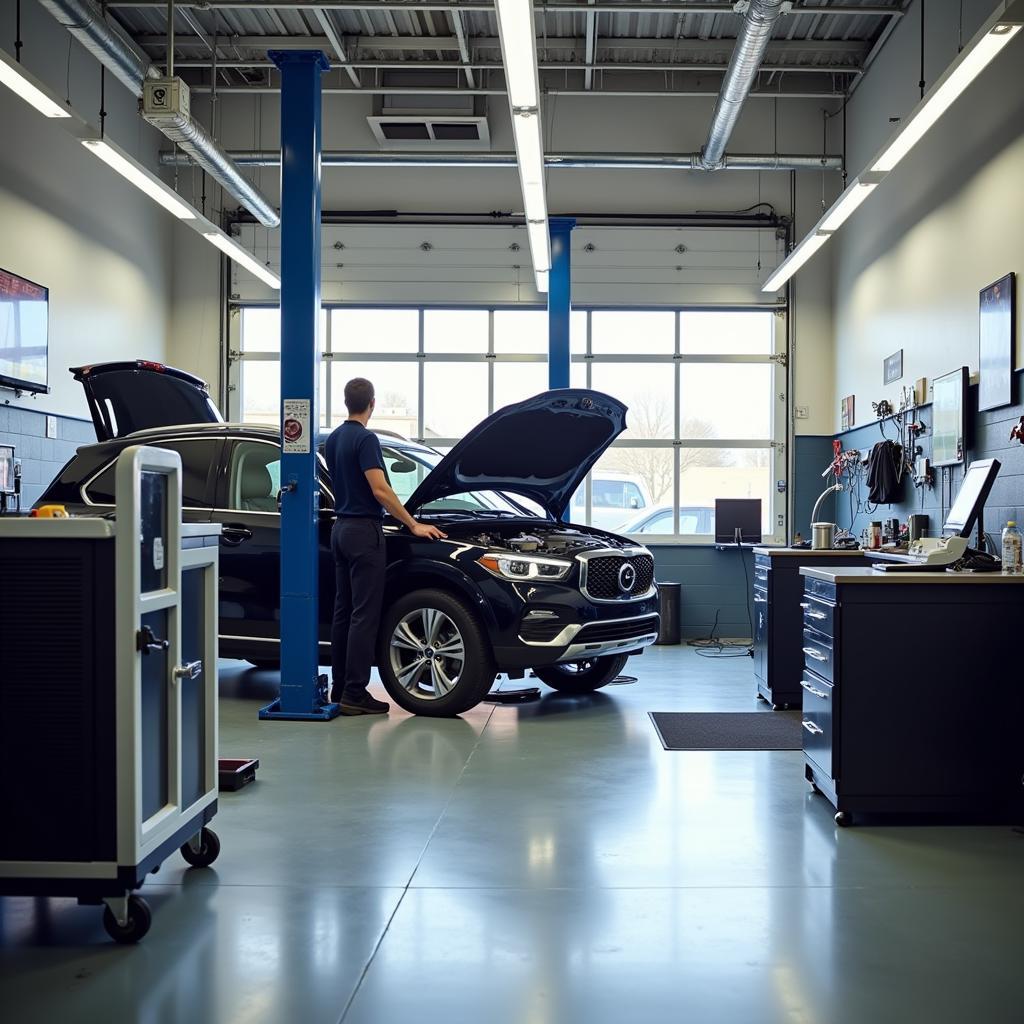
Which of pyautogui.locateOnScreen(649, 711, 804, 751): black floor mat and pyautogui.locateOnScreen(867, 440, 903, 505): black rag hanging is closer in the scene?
pyautogui.locateOnScreen(649, 711, 804, 751): black floor mat

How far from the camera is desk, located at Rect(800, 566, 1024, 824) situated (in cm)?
397

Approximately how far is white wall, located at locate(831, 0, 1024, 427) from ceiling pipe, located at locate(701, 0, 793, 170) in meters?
1.23

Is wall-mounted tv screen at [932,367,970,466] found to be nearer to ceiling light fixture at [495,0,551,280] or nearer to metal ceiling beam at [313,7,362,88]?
ceiling light fixture at [495,0,551,280]

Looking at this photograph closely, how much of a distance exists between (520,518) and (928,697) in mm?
3110

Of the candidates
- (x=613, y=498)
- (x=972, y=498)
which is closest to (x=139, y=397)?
(x=972, y=498)

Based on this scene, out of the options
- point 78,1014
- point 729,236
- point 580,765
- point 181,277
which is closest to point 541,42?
point 729,236

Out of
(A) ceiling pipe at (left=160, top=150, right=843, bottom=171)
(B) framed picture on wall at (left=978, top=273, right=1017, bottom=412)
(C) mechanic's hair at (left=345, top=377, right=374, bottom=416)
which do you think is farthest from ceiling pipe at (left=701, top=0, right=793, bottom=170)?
(C) mechanic's hair at (left=345, top=377, right=374, bottom=416)

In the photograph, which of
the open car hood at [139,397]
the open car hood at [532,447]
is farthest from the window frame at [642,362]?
the open car hood at [532,447]

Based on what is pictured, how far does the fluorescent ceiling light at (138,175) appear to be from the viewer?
7555mm

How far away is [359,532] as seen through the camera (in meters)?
6.04

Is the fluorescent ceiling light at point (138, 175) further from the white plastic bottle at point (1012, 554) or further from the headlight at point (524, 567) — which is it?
the white plastic bottle at point (1012, 554)

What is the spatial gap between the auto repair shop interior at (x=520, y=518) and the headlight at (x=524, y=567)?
3 centimetres

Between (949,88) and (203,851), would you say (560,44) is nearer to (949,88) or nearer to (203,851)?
(949,88)

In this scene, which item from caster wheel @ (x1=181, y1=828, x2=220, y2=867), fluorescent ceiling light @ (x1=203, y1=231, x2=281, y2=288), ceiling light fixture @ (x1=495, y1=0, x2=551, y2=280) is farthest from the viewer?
→ fluorescent ceiling light @ (x1=203, y1=231, x2=281, y2=288)
